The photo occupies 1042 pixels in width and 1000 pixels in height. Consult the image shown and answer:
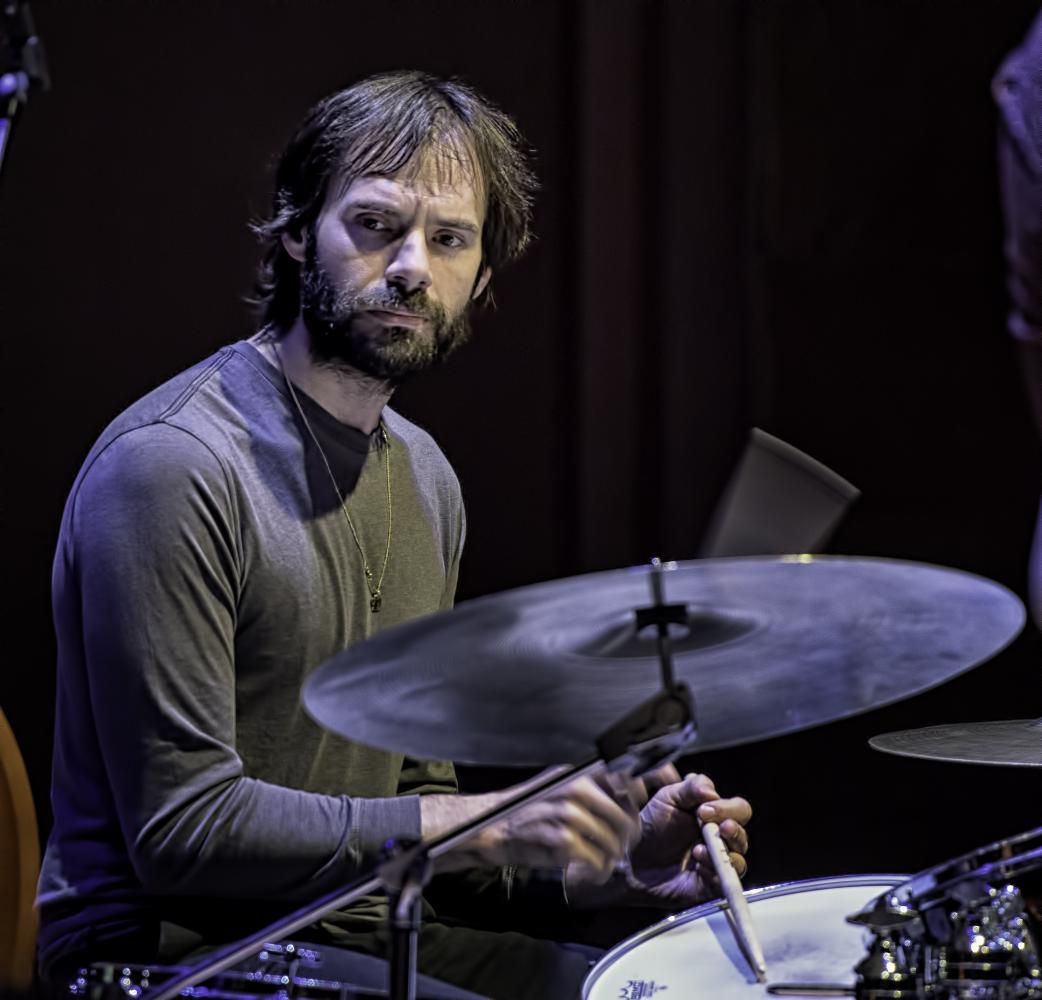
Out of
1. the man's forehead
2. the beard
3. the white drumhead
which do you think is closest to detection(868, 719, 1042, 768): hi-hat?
the white drumhead

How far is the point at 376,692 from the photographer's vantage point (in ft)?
3.44

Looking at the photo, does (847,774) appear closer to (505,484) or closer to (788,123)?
(505,484)

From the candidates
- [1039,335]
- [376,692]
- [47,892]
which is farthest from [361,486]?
[1039,335]

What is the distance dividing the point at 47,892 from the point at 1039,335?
5.13 ft

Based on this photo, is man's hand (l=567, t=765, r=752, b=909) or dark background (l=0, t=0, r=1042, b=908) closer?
man's hand (l=567, t=765, r=752, b=909)

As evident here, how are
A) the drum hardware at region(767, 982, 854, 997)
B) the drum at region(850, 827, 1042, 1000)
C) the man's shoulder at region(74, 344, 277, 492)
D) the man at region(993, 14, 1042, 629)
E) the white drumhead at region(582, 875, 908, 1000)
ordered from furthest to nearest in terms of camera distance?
1. the man at region(993, 14, 1042, 629)
2. the man's shoulder at region(74, 344, 277, 492)
3. the white drumhead at region(582, 875, 908, 1000)
4. the drum hardware at region(767, 982, 854, 997)
5. the drum at region(850, 827, 1042, 1000)

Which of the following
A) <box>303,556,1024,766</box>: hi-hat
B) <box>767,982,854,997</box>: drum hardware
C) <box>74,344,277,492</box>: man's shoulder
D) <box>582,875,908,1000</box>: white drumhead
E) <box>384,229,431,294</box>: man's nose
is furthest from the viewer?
<box>384,229,431,294</box>: man's nose

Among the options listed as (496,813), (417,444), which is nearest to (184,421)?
(417,444)

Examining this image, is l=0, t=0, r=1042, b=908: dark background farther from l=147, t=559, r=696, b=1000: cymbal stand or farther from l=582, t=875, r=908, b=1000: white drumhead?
l=147, t=559, r=696, b=1000: cymbal stand

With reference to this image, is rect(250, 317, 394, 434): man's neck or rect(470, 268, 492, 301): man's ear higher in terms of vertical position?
rect(470, 268, 492, 301): man's ear

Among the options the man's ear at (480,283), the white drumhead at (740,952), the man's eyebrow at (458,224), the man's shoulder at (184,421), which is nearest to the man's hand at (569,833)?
the white drumhead at (740,952)

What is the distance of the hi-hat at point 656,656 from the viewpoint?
960mm

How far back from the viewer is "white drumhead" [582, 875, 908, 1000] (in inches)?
51.3

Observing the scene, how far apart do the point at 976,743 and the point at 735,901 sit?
0.91ft
